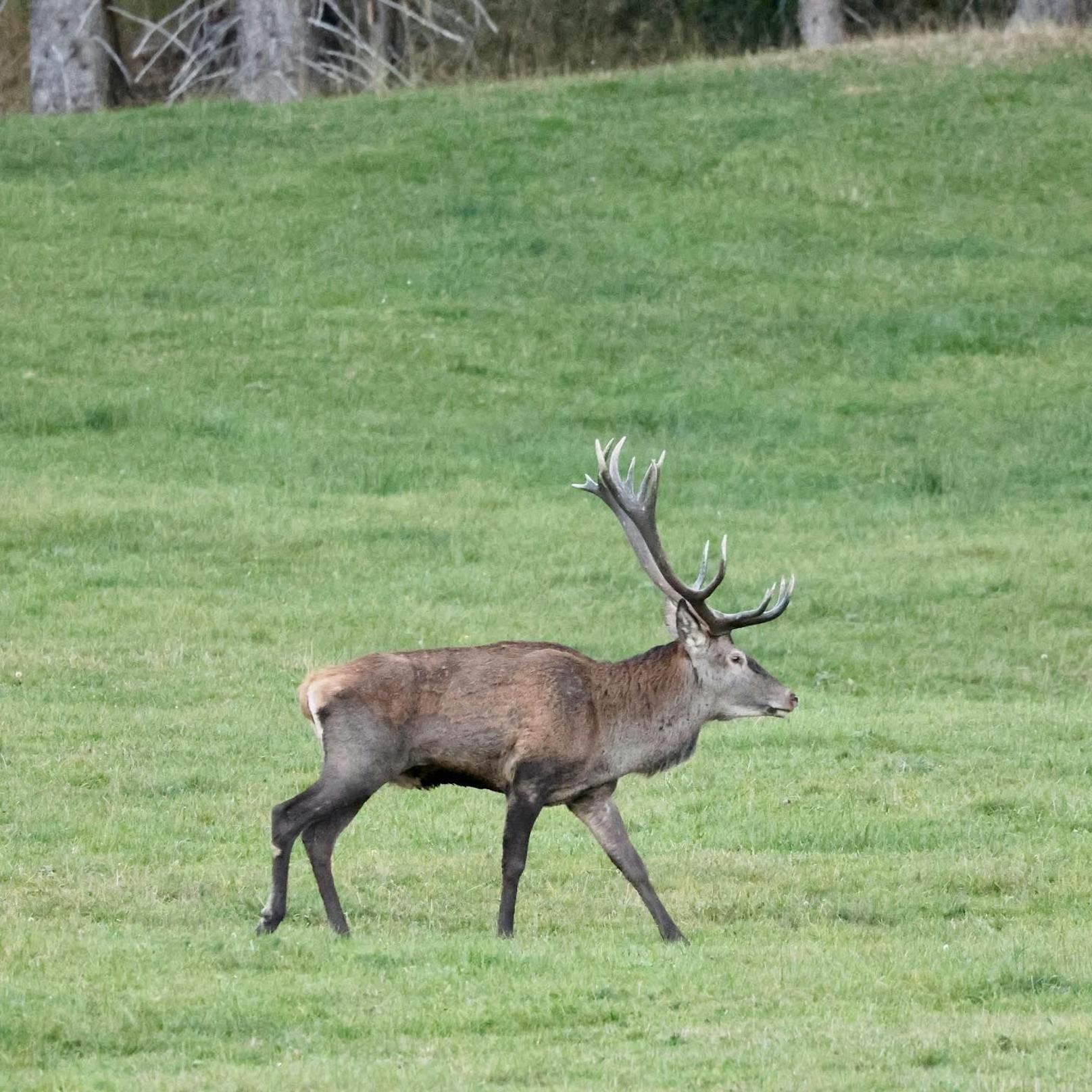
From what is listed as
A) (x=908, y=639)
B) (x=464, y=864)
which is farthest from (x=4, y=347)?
(x=464, y=864)

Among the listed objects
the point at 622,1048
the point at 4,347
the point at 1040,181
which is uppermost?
the point at 1040,181

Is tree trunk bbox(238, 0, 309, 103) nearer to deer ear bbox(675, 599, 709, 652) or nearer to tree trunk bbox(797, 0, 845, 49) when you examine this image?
tree trunk bbox(797, 0, 845, 49)

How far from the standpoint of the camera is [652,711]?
30.7 feet

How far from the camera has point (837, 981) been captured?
7.86 meters

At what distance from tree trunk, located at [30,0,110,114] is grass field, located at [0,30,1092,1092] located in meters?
2.19

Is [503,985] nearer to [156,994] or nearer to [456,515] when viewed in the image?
[156,994]

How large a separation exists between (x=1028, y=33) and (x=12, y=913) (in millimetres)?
28910

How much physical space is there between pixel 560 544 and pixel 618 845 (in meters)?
9.23

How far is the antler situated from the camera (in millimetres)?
9469

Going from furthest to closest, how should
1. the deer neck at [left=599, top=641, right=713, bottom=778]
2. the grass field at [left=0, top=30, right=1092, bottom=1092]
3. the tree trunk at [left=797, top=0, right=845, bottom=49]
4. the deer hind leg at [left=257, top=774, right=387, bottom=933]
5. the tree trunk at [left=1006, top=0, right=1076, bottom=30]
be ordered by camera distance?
the tree trunk at [left=797, top=0, right=845, bottom=49], the tree trunk at [left=1006, top=0, right=1076, bottom=30], the deer neck at [left=599, top=641, right=713, bottom=778], the deer hind leg at [left=257, top=774, right=387, bottom=933], the grass field at [left=0, top=30, right=1092, bottom=1092]

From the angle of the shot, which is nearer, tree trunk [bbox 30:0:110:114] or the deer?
the deer

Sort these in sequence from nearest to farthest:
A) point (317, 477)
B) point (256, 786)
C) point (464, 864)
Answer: point (464, 864) → point (256, 786) → point (317, 477)

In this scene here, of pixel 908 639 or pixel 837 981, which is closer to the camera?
pixel 837 981

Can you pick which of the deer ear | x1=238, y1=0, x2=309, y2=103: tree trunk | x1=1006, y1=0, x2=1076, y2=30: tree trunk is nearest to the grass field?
the deer ear
